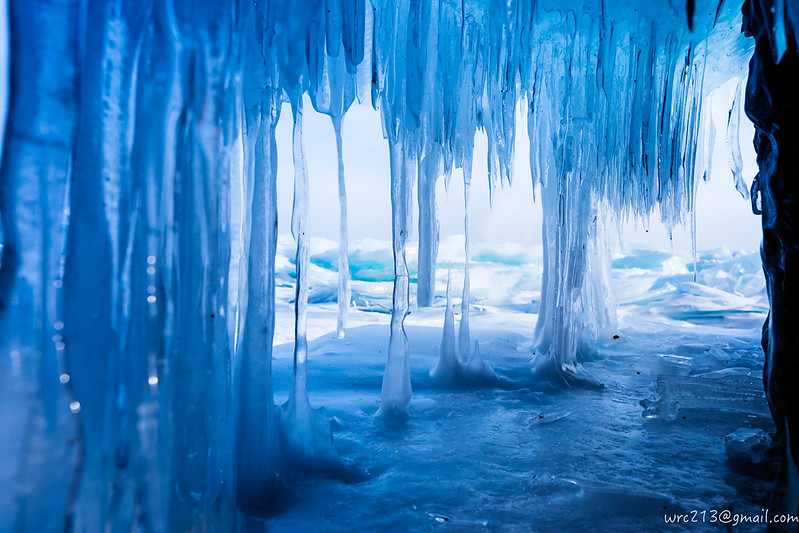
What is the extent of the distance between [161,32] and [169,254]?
0.74 m

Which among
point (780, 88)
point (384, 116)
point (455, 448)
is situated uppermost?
point (384, 116)

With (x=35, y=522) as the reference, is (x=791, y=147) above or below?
above

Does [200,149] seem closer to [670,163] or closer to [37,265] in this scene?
[37,265]

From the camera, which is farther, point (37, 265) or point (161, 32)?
point (161, 32)

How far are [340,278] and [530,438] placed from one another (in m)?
1.84

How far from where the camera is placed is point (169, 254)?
4.87 feet

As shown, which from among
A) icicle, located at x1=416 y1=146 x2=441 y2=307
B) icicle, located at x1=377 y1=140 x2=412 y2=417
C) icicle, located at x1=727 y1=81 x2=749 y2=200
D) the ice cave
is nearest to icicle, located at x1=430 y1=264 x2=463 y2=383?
the ice cave

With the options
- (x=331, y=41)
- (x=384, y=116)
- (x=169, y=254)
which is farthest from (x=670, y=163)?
(x=169, y=254)

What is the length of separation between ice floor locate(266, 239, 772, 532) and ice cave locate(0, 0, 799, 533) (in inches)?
0.9

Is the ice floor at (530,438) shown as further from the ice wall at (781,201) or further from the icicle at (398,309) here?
the ice wall at (781,201)

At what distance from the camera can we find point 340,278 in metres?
3.58

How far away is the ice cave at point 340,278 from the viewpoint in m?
1.25

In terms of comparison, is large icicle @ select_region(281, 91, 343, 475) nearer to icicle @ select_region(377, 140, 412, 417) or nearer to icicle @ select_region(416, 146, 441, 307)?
icicle @ select_region(377, 140, 412, 417)

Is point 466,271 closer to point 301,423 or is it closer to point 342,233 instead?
point 342,233
